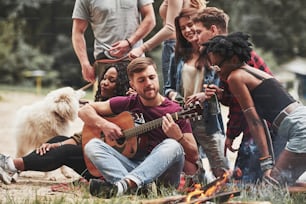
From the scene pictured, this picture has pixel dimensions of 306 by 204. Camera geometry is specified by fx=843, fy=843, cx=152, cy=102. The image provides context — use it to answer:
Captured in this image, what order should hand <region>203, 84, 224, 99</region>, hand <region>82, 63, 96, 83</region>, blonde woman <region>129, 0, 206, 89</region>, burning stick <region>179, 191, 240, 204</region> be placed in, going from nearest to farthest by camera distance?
burning stick <region>179, 191, 240, 204</region> < hand <region>203, 84, 224, 99</region> < blonde woman <region>129, 0, 206, 89</region> < hand <region>82, 63, 96, 83</region>

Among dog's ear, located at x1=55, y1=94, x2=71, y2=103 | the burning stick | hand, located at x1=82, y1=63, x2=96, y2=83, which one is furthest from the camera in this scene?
dog's ear, located at x1=55, y1=94, x2=71, y2=103

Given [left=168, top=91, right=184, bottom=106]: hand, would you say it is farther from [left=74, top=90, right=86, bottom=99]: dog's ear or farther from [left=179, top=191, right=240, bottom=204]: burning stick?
[left=179, top=191, right=240, bottom=204]: burning stick

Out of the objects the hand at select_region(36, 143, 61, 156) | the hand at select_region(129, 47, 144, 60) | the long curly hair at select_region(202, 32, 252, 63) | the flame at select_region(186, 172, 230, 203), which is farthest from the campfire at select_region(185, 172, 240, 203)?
the hand at select_region(36, 143, 61, 156)

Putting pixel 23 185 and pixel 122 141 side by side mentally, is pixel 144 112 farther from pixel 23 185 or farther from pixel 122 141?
pixel 23 185

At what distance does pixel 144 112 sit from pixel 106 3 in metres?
0.50

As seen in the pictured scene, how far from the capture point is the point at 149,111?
135 inches

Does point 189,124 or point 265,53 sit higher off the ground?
point 265,53

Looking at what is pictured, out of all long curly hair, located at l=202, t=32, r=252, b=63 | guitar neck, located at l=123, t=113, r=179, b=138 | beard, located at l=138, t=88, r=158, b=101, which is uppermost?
long curly hair, located at l=202, t=32, r=252, b=63

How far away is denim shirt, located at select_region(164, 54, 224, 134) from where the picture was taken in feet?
11.3

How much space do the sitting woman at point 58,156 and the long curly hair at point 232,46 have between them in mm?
489

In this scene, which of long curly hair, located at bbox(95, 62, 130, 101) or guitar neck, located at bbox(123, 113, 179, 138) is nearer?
guitar neck, located at bbox(123, 113, 179, 138)

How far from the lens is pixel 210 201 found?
3059mm

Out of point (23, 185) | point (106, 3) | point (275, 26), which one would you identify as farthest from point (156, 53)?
point (23, 185)

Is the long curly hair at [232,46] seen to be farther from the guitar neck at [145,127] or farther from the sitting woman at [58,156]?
the sitting woman at [58,156]
